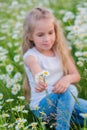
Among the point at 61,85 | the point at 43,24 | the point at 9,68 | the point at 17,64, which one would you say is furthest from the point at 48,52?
the point at 17,64

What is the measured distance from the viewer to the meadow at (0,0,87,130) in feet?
8.19

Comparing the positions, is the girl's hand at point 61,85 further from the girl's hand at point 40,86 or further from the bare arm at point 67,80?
the girl's hand at point 40,86

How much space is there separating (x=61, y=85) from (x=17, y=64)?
1.09 metres

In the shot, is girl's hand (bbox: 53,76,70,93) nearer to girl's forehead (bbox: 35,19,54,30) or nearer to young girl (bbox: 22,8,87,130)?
young girl (bbox: 22,8,87,130)

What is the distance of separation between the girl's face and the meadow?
30 centimetres

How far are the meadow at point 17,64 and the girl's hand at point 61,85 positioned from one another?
141 millimetres

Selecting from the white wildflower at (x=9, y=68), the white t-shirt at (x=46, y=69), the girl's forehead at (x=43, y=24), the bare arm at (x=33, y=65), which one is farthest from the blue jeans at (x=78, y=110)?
the white wildflower at (x=9, y=68)

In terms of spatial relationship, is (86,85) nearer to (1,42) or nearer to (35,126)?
(35,126)

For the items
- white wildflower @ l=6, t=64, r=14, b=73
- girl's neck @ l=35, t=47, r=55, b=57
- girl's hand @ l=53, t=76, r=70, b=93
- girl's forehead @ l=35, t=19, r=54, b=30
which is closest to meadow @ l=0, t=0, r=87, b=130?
white wildflower @ l=6, t=64, r=14, b=73

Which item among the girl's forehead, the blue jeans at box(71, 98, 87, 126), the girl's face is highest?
the girl's forehead

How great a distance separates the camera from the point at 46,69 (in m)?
2.68

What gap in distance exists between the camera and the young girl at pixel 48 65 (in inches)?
96.3

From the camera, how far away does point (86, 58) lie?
9.98 feet

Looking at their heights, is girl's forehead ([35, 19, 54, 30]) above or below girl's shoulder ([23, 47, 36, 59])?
above
